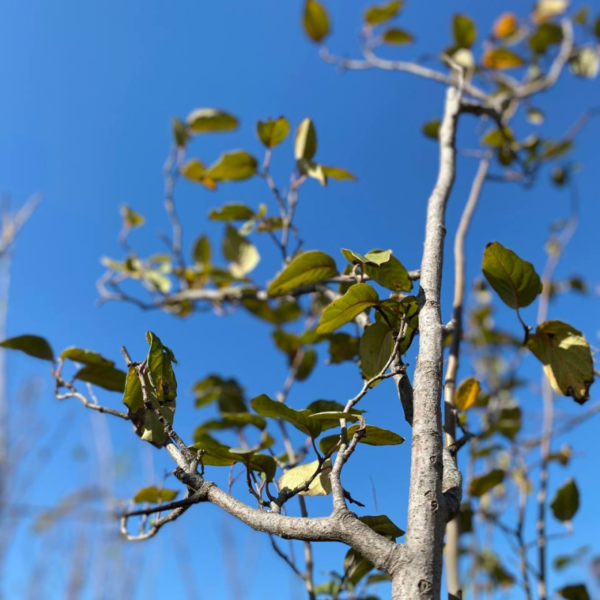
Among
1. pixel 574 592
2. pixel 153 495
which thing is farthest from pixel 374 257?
pixel 574 592

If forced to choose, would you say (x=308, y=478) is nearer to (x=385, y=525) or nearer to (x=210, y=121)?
(x=385, y=525)

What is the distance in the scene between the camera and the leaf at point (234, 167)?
36.2 inches

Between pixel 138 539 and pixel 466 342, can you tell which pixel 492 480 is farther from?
pixel 466 342

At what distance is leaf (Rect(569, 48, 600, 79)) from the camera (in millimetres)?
1436

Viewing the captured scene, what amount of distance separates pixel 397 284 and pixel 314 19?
1.16 metres

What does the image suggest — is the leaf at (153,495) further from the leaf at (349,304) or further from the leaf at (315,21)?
the leaf at (315,21)

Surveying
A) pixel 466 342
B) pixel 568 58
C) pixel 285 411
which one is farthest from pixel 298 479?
pixel 568 58

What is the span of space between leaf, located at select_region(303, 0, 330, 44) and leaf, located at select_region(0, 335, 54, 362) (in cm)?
118

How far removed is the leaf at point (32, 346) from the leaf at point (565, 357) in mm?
624

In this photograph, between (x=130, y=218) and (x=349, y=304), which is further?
(x=130, y=218)

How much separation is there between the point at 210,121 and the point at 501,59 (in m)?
0.81

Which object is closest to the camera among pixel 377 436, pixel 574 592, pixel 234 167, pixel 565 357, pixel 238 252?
pixel 377 436

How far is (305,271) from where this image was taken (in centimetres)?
61

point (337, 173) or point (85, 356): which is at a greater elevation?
point (337, 173)
